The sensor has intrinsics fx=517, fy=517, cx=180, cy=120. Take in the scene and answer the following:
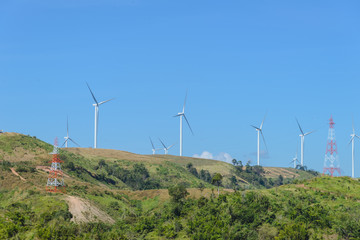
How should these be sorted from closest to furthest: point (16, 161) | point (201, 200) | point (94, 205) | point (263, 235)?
1. point (263, 235)
2. point (201, 200)
3. point (94, 205)
4. point (16, 161)

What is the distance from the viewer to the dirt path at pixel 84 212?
10281cm

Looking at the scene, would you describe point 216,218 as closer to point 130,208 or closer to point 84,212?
point 84,212

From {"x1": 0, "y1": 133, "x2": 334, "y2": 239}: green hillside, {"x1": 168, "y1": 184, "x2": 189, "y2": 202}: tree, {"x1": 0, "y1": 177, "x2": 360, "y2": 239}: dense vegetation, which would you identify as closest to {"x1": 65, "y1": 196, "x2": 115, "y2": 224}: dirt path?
{"x1": 0, "y1": 133, "x2": 334, "y2": 239}: green hillside

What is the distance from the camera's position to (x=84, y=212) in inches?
4141

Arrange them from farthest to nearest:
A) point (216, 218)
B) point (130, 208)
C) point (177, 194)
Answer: point (130, 208) → point (177, 194) → point (216, 218)

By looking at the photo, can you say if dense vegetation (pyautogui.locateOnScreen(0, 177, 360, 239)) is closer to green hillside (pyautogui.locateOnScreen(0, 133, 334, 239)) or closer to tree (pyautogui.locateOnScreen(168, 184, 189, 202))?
tree (pyautogui.locateOnScreen(168, 184, 189, 202))

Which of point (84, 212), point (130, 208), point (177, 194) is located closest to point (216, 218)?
point (177, 194)

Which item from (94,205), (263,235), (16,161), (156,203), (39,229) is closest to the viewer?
(39,229)

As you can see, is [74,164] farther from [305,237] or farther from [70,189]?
[305,237]

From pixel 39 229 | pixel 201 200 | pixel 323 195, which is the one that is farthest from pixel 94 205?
pixel 323 195

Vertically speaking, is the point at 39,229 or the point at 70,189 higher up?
the point at 70,189

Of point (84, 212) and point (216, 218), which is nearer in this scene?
point (216, 218)

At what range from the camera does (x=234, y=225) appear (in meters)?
92.8

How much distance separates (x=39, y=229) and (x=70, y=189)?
144 ft
